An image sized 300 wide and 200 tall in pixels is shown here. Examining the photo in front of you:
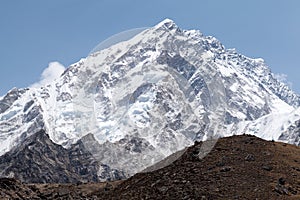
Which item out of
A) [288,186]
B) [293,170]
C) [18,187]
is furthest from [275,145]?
[18,187]

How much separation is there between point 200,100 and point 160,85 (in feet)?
6.86

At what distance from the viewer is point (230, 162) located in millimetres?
53625

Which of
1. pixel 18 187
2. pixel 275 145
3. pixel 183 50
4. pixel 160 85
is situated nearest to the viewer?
pixel 183 50

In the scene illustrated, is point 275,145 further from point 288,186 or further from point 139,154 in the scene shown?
point 139,154

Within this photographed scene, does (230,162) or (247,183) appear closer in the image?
(247,183)

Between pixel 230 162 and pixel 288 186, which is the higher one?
pixel 230 162

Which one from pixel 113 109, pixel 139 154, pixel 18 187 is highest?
pixel 18 187

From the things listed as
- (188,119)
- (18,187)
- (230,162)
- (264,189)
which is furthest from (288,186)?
(18,187)

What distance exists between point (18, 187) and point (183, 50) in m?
51.2

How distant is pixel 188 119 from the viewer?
Answer: 2783 centimetres

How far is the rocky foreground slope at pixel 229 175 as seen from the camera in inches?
1850

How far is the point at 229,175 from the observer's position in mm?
50438

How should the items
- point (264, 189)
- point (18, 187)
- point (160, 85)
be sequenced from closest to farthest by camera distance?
1. point (160, 85)
2. point (264, 189)
3. point (18, 187)

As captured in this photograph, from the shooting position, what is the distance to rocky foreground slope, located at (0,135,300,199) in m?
47.0
